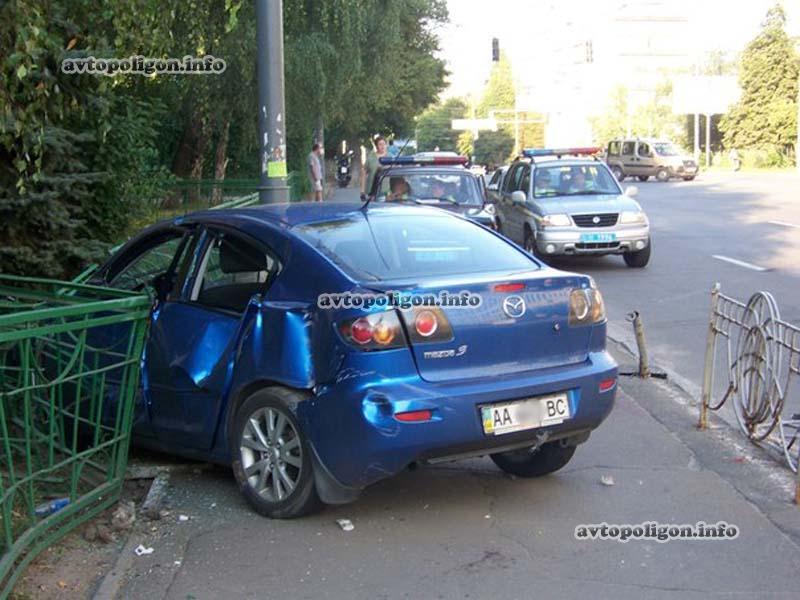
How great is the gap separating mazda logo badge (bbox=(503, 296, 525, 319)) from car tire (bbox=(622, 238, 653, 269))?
1092cm

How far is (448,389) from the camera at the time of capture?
465 centimetres

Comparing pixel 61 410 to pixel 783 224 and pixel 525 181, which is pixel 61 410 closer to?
pixel 525 181

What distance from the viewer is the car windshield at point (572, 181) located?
53.5 ft

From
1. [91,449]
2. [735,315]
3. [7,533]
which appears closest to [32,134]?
[91,449]

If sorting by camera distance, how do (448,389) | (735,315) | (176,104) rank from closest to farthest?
(448,389), (735,315), (176,104)

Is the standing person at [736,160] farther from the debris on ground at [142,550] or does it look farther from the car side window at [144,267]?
the debris on ground at [142,550]

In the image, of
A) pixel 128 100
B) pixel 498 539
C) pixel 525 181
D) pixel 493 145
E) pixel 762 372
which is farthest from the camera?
pixel 493 145

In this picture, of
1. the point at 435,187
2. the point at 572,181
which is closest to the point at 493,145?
the point at 572,181

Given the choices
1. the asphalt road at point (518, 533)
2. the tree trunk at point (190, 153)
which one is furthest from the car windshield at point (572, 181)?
the tree trunk at point (190, 153)

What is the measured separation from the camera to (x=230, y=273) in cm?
566

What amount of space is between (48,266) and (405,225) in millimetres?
5486

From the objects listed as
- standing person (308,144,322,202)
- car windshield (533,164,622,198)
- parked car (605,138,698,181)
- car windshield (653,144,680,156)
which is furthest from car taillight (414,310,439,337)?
car windshield (653,144,680,156)

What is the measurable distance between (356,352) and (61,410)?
4.77ft

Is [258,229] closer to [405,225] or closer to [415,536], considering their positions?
[405,225]
